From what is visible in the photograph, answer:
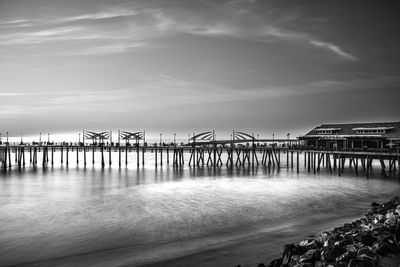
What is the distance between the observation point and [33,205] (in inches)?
1116

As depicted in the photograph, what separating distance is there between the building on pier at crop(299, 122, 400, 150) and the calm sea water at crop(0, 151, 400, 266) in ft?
42.5

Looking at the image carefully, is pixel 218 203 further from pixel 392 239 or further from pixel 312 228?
pixel 392 239

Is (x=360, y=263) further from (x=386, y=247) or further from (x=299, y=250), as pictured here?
(x=299, y=250)

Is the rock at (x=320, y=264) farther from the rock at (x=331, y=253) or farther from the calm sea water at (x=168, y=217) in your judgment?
the calm sea water at (x=168, y=217)

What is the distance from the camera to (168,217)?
23.6 m

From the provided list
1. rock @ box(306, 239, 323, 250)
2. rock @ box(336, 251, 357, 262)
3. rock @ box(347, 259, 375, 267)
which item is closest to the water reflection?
rock @ box(306, 239, 323, 250)

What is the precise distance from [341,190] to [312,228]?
54.8 ft

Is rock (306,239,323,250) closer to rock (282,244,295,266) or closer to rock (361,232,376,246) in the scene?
rock (282,244,295,266)

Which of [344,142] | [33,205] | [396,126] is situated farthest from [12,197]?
[396,126]

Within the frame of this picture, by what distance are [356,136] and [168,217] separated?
Answer: 4498 centimetres

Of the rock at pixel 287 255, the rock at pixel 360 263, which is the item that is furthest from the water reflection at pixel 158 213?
the rock at pixel 360 263

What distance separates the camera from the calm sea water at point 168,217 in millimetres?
15578

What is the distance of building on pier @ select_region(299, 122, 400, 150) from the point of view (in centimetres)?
5303

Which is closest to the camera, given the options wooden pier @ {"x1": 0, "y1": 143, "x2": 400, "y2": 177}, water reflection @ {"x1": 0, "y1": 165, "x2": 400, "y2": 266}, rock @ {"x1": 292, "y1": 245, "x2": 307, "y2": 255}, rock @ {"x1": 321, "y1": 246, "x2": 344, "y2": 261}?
rock @ {"x1": 321, "y1": 246, "x2": 344, "y2": 261}
